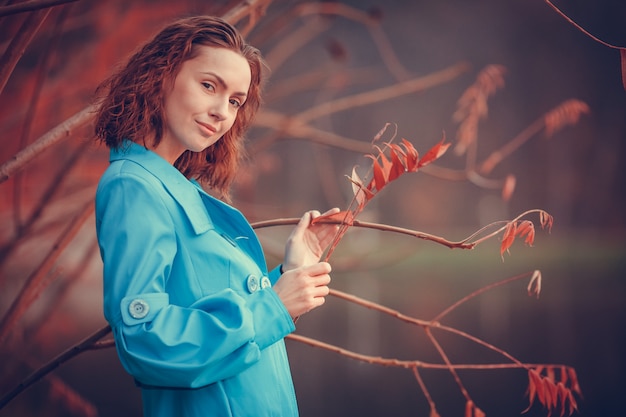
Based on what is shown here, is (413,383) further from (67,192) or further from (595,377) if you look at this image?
(67,192)

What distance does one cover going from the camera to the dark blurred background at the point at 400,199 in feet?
5.29

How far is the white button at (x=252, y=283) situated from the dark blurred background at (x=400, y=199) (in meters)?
0.38

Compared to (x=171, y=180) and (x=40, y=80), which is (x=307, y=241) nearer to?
(x=171, y=180)

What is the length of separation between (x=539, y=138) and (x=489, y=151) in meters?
2.15

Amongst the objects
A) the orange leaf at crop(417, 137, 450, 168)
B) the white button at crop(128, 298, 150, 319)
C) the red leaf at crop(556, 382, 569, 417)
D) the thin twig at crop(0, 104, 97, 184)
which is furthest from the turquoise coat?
the red leaf at crop(556, 382, 569, 417)

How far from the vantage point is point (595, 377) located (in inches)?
126

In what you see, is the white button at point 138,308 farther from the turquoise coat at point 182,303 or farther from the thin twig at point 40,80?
the thin twig at point 40,80

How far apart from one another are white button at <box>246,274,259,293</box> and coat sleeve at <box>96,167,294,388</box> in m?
0.03

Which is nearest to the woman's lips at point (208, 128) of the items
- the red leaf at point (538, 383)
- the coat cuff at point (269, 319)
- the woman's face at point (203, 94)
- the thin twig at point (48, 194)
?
the woman's face at point (203, 94)

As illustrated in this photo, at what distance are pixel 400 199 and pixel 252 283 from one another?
8.13 m

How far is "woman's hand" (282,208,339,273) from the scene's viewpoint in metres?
0.81

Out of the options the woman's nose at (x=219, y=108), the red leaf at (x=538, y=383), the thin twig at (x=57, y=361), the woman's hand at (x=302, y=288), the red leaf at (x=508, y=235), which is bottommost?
the red leaf at (x=538, y=383)

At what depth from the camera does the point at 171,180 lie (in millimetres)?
802

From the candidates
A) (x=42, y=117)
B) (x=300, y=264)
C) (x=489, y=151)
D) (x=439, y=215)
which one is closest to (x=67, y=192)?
(x=42, y=117)
